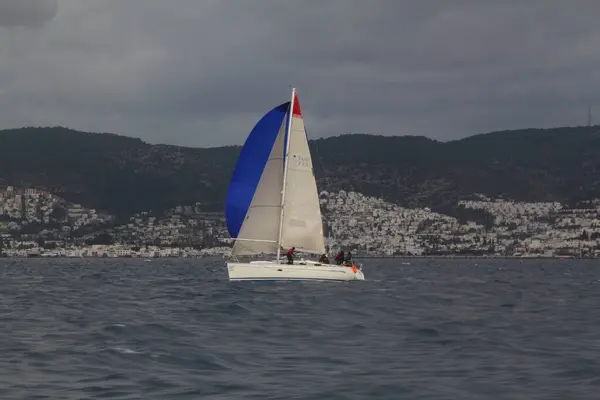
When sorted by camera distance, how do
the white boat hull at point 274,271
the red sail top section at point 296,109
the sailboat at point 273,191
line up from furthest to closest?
the red sail top section at point 296,109, the sailboat at point 273,191, the white boat hull at point 274,271

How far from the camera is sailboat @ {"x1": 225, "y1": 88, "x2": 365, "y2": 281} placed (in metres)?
54.5

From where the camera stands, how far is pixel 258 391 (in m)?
18.5

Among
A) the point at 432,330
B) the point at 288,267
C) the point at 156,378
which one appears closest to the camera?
the point at 156,378

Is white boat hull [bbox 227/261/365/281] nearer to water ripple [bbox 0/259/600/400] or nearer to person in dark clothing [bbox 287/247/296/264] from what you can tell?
person in dark clothing [bbox 287/247/296/264]

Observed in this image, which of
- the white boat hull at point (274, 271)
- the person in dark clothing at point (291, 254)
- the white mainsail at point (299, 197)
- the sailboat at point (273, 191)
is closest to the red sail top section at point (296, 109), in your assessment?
the white mainsail at point (299, 197)

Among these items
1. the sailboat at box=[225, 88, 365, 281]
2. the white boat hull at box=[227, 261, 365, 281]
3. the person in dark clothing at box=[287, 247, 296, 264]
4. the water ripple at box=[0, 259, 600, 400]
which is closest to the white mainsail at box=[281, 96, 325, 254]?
the sailboat at box=[225, 88, 365, 281]

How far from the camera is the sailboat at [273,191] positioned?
5450 cm

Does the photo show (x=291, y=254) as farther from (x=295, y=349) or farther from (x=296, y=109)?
(x=295, y=349)

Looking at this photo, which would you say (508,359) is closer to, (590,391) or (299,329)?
(590,391)

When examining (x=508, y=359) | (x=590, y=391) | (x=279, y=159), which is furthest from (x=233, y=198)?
(x=590, y=391)

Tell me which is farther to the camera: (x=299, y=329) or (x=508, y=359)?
(x=299, y=329)

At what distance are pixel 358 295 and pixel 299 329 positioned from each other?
15.5 metres

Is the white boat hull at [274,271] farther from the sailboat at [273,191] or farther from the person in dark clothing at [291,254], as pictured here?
the sailboat at [273,191]

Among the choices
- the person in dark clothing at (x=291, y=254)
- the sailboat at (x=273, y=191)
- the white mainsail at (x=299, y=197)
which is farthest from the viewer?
the white mainsail at (x=299, y=197)
